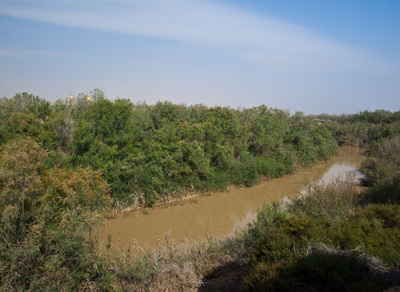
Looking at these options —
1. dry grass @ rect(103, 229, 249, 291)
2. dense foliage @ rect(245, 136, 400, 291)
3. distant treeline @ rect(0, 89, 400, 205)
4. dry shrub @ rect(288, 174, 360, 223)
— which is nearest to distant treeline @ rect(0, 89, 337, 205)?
distant treeline @ rect(0, 89, 400, 205)

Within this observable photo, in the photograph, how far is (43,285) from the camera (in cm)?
434

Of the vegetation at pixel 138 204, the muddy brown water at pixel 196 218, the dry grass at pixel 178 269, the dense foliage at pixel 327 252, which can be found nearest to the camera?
the dense foliage at pixel 327 252

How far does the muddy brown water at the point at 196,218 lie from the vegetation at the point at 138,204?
87cm

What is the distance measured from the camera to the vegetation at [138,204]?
4395 mm

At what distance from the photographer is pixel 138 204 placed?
40.2ft

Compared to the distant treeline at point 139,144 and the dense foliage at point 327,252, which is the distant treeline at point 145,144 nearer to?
the distant treeline at point 139,144

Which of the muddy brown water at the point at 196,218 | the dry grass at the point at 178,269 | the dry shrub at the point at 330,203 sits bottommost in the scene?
the muddy brown water at the point at 196,218

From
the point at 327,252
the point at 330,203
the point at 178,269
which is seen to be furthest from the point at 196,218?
the point at 327,252

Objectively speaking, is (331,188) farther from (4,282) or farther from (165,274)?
(4,282)

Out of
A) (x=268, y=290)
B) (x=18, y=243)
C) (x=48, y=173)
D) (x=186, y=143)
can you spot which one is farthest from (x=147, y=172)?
(x=268, y=290)

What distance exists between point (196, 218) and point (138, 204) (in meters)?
2.73

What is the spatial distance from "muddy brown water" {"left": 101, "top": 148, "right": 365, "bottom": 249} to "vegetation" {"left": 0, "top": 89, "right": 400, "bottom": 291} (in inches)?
34.1

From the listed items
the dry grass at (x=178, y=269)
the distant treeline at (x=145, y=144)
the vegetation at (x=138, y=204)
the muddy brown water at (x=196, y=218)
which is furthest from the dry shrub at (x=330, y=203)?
the distant treeline at (x=145, y=144)

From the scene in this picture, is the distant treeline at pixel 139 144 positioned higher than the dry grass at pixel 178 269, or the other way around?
the distant treeline at pixel 139 144
